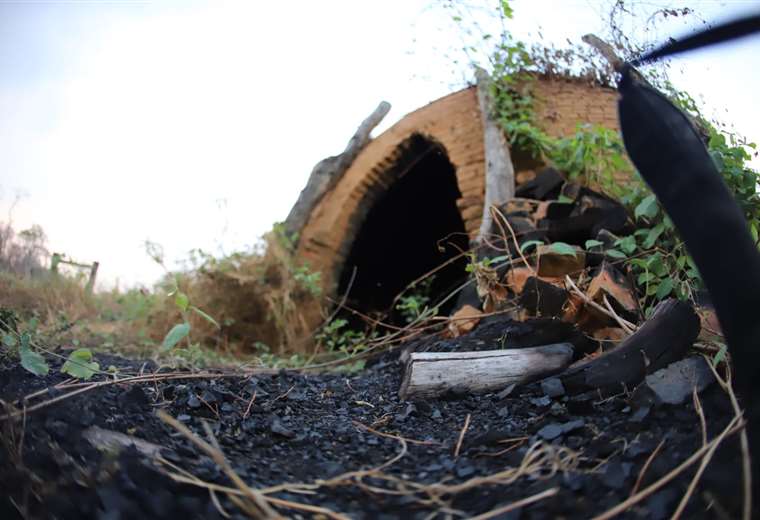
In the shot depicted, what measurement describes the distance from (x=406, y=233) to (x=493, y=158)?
3019mm

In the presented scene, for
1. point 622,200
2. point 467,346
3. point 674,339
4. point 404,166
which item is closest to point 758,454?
point 674,339

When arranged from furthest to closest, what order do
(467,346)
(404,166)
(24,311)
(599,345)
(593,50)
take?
(404,166), (24,311), (467,346), (599,345), (593,50)

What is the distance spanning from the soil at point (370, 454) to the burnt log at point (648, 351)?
0.24 ft

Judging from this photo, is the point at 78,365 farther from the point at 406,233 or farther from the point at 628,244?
the point at 406,233

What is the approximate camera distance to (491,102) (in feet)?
15.2

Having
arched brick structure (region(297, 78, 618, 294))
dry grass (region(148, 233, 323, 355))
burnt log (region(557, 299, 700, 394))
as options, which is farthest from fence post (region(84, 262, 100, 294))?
burnt log (region(557, 299, 700, 394))

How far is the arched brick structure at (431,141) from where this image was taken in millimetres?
4355

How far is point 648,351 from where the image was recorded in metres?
1.61

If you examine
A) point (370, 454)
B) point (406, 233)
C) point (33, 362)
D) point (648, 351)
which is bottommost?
point (370, 454)

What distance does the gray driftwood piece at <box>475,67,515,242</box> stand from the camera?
4.20 metres

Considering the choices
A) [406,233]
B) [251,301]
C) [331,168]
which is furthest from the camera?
[406,233]

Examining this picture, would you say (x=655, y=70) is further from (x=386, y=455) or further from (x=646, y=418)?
(x=386, y=455)

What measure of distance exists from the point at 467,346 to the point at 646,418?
104cm

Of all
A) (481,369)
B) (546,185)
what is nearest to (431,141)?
(546,185)
